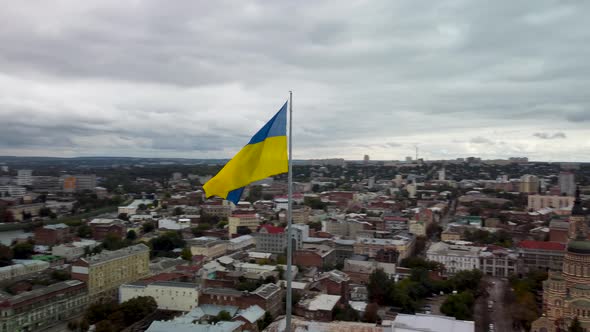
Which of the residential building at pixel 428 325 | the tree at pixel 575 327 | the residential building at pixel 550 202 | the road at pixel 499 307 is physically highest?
the residential building at pixel 550 202

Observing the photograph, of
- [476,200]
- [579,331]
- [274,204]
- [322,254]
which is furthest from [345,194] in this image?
[579,331]

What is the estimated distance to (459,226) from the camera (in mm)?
35031

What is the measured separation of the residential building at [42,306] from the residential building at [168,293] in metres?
1.74

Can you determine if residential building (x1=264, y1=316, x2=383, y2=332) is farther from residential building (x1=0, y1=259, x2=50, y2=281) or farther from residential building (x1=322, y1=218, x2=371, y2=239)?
residential building (x1=322, y1=218, x2=371, y2=239)

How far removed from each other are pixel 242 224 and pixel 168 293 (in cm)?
1719

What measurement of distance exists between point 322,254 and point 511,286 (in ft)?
30.8

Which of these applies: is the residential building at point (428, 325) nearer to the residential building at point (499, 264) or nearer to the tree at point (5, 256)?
the residential building at point (499, 264)

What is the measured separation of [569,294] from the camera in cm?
1620

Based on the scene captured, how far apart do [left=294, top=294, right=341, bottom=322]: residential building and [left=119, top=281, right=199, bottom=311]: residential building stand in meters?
3.93

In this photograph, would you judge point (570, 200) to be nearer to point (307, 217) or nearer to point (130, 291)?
point (307, 217)

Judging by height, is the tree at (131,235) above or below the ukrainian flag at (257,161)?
below

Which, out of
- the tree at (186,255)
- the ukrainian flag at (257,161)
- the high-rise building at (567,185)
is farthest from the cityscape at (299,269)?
the ukrainian flag at (257,161)

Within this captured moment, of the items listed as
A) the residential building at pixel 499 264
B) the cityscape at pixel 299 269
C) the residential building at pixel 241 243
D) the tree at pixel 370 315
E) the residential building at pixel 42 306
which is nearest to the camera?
the residential building at pixel 42 306

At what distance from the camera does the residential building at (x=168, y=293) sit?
58.2 ft
